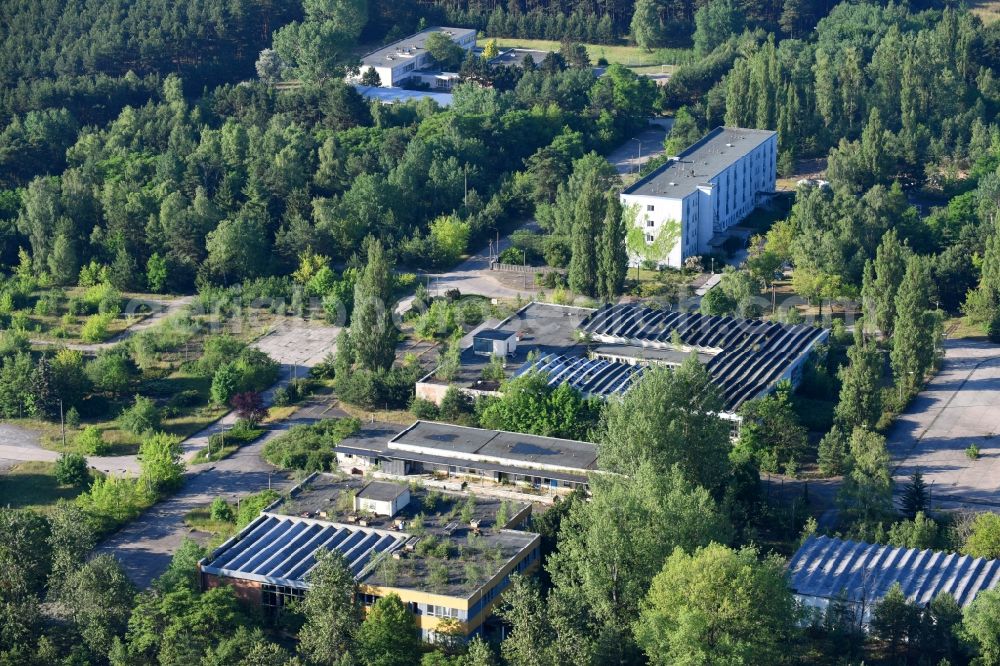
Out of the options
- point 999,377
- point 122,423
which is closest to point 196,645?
point 122,423

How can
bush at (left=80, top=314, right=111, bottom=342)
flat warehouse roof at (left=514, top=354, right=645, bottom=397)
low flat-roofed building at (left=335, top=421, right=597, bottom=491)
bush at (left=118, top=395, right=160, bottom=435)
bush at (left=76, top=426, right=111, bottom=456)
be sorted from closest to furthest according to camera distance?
low flat-roofed building at (left=335, top=421, right=597, bottom=491)
bush at (left=76, top=426, right=111, bottom=456)
flat warehouse roof at (left=514, top=354, right=645, bottom=397)
bush at (left=118, top=395, right=160, bottom=435)
bush at (left=80, top=314, right=111, bottom=342)

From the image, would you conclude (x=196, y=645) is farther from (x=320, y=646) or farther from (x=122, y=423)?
(x=122, y=423)

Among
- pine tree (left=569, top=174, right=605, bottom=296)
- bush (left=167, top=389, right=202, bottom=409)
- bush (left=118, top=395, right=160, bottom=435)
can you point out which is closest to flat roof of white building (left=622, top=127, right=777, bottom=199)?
pine tree (left=569, top=174, right=605, bottom=296)

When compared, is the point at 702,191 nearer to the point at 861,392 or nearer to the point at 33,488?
the point at 861,392

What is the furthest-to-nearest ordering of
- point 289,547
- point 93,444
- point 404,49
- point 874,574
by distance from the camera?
point 404,49 → point 93,444 → point 289,547 → point 874,574

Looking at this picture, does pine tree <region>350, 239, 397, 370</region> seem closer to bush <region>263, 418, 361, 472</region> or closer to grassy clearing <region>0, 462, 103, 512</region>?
bush <region>263, 418, 361, 472</region>

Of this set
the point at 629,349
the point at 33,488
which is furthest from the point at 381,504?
the point at 629,349
